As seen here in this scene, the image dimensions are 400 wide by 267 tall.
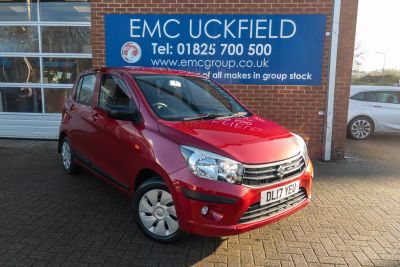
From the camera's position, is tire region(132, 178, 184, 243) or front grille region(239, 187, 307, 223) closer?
front grille region(239, 187, 307, 223)

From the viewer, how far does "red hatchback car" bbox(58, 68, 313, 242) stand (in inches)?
118

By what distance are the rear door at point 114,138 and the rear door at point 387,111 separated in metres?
7.62

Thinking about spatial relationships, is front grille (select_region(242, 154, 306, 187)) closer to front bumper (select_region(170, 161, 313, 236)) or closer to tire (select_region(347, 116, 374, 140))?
front bumper (select_region(170, 161, 313, 236))

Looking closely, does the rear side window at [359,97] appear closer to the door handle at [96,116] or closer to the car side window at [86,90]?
the car side window at [86,90]

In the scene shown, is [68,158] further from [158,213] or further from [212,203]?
[212,203]

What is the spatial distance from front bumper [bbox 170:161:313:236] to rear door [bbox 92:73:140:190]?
77cm

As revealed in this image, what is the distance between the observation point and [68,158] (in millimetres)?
5621

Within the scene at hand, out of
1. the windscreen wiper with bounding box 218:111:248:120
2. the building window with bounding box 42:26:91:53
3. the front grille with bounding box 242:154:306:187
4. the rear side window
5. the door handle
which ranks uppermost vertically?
the building window with bounding box 42:26:91:53

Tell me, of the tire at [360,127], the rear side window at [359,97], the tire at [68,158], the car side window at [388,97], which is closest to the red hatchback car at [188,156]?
the tire at [68,158]

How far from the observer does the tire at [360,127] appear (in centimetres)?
943

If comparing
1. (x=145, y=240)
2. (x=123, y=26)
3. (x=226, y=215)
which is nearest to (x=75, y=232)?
(x=145, y=240)

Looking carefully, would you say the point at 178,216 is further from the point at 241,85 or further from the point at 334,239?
the point at 241,85

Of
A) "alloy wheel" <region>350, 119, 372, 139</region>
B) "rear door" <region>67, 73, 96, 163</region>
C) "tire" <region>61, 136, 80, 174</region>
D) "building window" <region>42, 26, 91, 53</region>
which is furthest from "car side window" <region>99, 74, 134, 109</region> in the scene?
"alloy wheel" <region>350, 119, 372, 139</region>

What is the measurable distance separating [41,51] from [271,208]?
695 cm
